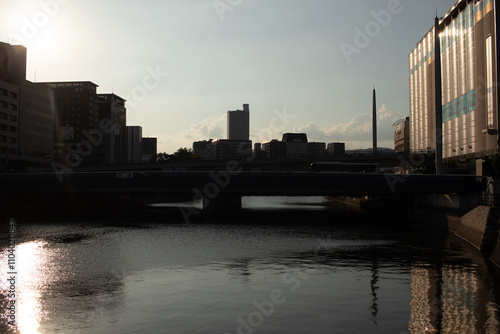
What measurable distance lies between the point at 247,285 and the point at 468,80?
7339 cm

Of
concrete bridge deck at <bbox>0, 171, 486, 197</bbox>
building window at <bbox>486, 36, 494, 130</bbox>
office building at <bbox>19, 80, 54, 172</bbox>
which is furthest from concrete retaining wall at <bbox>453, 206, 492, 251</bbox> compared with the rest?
office building at <bbox>19, 80, 54, 172</bbox>

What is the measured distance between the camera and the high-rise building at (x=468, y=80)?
247 ft

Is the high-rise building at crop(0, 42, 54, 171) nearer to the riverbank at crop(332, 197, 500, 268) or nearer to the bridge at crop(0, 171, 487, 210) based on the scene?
the bridge at crop(0, 171, 487, 210)

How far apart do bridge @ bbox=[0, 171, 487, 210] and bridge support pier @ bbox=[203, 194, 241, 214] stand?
8098mm

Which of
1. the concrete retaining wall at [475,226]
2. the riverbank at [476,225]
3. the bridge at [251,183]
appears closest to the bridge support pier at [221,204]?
the bridge at [251,183]

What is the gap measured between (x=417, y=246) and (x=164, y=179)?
43.2 meters

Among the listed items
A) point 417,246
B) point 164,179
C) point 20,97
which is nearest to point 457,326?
point 417,246

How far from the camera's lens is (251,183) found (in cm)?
7181

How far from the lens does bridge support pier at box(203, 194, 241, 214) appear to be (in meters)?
87.4

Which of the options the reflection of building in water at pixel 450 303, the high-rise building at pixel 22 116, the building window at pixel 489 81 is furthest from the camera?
the high-rise building at pixel 22 116

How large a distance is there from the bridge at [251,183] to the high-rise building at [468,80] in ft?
29.7

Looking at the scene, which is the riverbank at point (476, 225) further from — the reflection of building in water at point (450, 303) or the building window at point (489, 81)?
the building window at point (489, 81)

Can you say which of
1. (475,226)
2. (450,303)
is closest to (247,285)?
(450,303)

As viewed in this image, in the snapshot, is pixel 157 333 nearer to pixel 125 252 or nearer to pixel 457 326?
pixel 457 326
